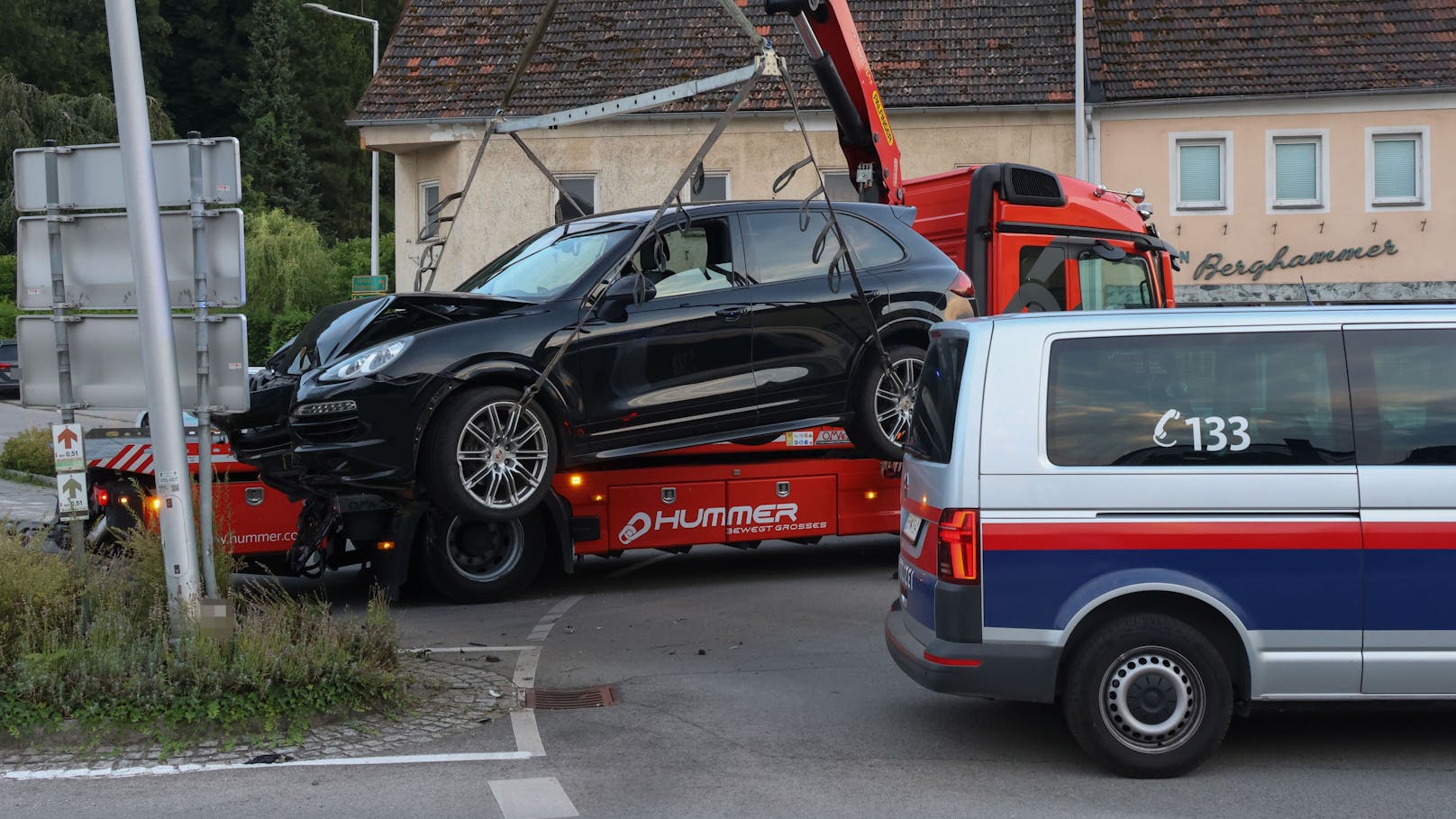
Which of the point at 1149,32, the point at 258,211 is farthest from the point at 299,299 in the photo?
the point at 1149,32

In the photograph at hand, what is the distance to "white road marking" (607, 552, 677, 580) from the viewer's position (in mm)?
12906

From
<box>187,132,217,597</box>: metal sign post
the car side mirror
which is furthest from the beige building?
<box>187,132,217,597</box>: metal sign post

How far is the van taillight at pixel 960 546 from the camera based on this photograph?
247 inches

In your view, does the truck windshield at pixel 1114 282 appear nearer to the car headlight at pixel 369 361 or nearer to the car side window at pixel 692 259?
the car side window at pixel 692 259

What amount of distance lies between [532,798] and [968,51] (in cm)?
2338

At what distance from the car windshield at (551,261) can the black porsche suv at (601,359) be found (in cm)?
2

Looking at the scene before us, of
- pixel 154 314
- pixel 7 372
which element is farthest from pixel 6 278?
pixel 154 314

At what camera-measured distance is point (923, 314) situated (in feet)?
35.0

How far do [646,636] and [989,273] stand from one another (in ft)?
15.2

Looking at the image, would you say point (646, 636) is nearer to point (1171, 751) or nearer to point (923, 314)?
point (923, 314)

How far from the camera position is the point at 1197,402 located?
20.8 ft

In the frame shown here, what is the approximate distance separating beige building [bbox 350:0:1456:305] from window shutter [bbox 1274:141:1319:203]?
33 millimetres

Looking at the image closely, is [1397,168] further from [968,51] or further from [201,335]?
[201,335]

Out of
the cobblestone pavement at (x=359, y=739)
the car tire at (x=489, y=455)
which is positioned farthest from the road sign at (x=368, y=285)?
the cobblestone pavement at (x=359, y=739)
